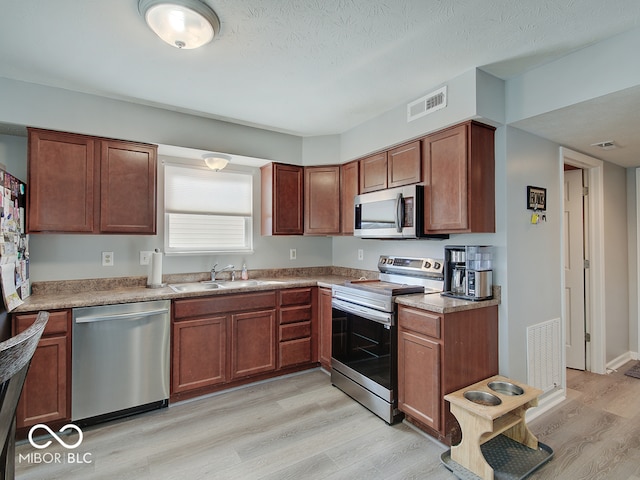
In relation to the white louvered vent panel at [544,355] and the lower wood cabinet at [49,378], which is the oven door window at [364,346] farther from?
the lower wood cabinet at [49,378]

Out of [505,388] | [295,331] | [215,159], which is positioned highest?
[215,159]

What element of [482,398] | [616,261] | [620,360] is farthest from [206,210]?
[620,360]

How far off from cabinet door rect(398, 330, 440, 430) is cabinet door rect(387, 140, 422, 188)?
4.10 feet

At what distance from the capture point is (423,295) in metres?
2.53

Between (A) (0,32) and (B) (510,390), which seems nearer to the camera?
(A) (0,32)

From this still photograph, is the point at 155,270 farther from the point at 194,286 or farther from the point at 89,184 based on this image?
Result: the point at 89,184

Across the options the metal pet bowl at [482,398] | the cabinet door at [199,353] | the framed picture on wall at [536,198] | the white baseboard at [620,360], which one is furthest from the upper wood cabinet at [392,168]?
the white baseboard at [620,360]

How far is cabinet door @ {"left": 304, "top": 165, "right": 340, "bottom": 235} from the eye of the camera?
143 inches

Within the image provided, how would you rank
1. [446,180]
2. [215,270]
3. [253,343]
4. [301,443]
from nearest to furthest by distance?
[301,443] < [446,180] < [253,343] < [215,270]

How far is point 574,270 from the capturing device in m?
3.46

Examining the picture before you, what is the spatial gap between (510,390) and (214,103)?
124 inches

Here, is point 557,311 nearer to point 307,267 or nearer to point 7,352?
point 307,267

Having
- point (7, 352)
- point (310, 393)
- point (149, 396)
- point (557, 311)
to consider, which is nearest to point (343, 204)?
point (310, 393)

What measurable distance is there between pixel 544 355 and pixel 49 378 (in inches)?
144
